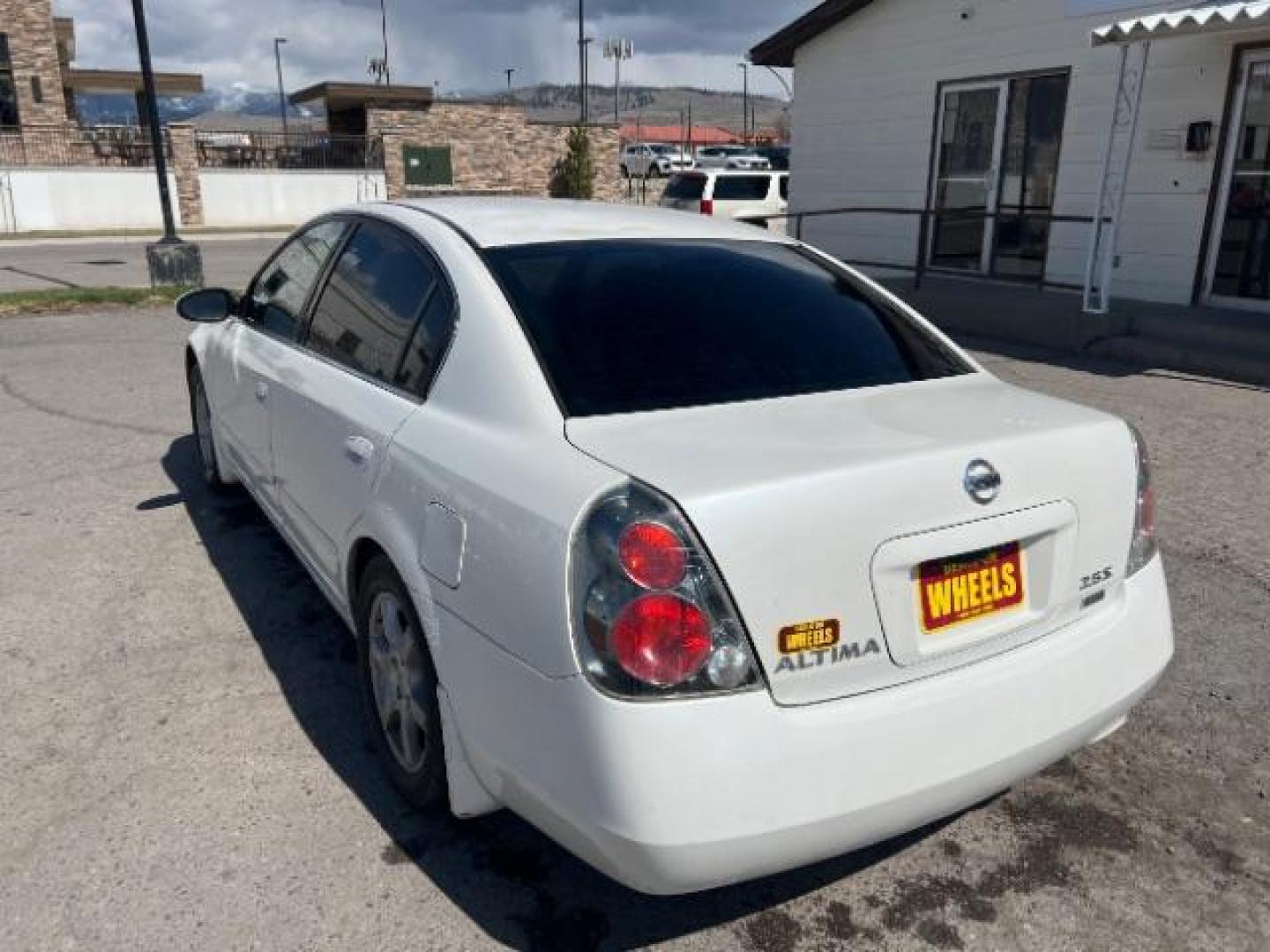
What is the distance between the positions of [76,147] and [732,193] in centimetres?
2293

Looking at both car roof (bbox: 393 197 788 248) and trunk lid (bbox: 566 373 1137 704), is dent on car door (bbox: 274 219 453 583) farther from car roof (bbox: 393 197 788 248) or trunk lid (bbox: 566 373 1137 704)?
trunk lid (bbox: 566 373 1137 704)

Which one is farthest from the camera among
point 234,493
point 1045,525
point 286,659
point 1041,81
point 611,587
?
point 1041,81

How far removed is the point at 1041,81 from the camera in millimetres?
11430

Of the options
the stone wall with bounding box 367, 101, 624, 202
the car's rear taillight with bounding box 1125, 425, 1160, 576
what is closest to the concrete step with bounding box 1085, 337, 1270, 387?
the car's rear taillight with bounding box 1125, 425, 1160, 576

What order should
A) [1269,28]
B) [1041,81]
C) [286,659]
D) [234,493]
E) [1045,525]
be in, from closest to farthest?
1. [1045,525]
2. [286,659]
3. [234,493]
4. [1269,28]
5. [1041,81]

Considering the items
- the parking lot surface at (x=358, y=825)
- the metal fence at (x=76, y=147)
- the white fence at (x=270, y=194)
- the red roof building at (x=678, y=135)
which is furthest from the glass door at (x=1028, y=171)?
the red roof building at (x=678, y=135)

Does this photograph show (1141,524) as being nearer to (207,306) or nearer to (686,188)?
(207,306)

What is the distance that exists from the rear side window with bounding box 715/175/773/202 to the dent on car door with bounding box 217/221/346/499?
14.8 metres

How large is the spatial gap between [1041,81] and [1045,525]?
10.8 metres

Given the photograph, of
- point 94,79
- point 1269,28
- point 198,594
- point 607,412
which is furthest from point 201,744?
point 94,79

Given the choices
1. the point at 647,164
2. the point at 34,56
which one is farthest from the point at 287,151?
the point at 647,164

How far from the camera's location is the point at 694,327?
276cm

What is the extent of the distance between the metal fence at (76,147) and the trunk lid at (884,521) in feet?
104

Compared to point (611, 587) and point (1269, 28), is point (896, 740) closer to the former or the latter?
point (611, 587)
